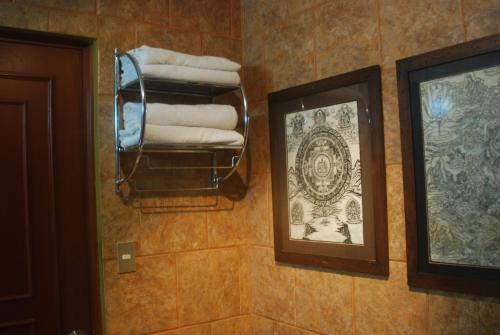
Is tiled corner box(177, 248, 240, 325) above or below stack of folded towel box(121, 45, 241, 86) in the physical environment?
below

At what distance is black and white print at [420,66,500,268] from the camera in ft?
3.81

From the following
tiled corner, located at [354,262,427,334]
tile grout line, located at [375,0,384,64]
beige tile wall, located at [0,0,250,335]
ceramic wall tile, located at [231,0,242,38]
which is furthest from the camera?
ceramic wall tile, located at [231,0,242,38]

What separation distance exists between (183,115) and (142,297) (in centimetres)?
63

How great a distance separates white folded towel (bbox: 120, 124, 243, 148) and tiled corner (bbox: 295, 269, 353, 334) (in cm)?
52

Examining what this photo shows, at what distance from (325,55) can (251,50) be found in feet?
1.36

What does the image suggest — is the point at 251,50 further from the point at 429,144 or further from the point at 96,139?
the point at 429,144

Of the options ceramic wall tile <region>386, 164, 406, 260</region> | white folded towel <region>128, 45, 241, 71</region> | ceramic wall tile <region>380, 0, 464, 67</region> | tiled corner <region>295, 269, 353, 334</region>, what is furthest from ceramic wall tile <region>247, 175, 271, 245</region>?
ceramic wall tile <region>380, 0, 464, 67</region>

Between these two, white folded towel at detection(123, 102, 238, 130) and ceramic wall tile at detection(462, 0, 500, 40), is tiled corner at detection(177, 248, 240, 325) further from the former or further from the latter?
ceramic wall tile at detection(462, 0, 500, 40)

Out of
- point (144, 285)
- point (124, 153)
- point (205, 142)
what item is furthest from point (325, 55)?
point (144, 285)

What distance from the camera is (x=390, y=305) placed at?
1408 millimetres

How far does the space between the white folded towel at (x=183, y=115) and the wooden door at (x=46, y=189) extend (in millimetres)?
176

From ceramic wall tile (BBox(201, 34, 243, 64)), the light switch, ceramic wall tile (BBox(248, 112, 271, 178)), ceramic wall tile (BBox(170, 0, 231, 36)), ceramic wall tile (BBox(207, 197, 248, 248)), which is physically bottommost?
the light switch

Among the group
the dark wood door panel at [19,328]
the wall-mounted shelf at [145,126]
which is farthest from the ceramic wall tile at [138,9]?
the dark wood door panel at [19,328]

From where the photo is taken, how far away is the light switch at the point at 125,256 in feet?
5.48
